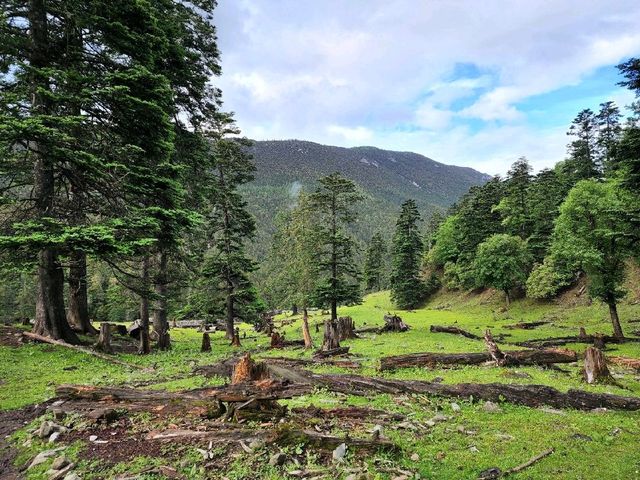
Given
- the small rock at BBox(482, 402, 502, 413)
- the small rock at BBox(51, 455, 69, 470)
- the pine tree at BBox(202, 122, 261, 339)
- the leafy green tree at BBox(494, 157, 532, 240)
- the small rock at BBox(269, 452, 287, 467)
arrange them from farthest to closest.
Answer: the leafy green tree at BBox(494, 157, 532, 240) < the pine tree at BBox(202, 122, 261, 339) < the small rock at BBox(482, 402, 502, 413) < the small rock at BBox(51, 455, 69, 470) < the small rock at BBox(269, 452, 287, 467)

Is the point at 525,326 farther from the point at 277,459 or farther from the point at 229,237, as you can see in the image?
the point at 277,459

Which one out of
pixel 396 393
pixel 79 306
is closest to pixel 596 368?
pixel 396 393

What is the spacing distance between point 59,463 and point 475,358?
14.4 metres

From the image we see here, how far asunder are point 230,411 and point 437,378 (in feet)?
24.5

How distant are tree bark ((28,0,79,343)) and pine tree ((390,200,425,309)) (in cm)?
5482

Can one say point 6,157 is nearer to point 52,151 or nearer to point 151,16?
point 52,151

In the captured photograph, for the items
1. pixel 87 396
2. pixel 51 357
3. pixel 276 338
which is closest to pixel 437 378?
pixel 87 396

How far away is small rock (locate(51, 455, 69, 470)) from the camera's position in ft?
22.5

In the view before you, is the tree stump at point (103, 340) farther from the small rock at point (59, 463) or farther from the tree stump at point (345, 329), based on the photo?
the tree stump at point (345, 329)

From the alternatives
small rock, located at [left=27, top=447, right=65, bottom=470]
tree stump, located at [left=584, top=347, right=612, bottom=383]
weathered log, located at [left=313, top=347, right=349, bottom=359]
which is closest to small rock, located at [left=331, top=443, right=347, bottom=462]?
small rock, located at [left=27, top=447, right=65, bottom=470]

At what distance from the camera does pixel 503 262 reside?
172 ft

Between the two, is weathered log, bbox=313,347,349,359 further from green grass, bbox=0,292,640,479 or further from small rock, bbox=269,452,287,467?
small rock, bbox=269,452,287,467

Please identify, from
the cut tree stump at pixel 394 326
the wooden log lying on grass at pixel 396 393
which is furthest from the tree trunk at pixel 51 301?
the cut tree stump at pixel 394 326

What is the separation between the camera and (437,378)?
1298 centimetres
